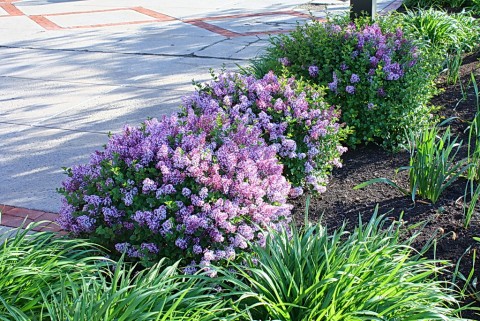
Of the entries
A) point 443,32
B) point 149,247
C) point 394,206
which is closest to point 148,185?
point 149,247

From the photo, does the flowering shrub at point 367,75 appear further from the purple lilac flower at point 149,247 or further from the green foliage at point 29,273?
the green foliage at point 29,273

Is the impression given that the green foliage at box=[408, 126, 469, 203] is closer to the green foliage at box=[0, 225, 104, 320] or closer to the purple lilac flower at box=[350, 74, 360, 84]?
the purple lilac flower at box=[350, 74, 360, 84]

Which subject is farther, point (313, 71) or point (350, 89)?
point (313, 71)

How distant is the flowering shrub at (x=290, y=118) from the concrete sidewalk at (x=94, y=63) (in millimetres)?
1402

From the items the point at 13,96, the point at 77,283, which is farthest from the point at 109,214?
the point at 13,96

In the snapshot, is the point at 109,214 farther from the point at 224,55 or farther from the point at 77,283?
the point at 224,55

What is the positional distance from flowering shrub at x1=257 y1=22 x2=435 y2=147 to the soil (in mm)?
242

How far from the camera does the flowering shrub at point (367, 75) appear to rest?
17.6ft

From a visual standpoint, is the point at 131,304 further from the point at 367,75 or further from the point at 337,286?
the point at 367,75

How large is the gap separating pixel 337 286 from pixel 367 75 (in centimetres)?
298

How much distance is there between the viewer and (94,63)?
881 cm

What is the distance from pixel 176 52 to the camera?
30.8 ft

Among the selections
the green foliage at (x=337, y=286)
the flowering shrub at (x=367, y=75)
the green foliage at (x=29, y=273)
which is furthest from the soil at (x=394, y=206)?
the green foliage at (x=29, y=273)

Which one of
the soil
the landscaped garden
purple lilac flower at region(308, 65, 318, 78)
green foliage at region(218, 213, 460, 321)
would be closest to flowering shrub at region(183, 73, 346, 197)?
the landscaped garden
